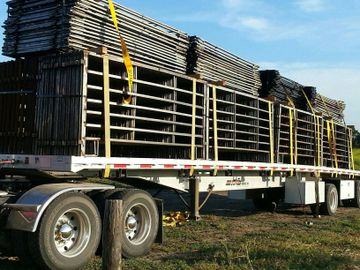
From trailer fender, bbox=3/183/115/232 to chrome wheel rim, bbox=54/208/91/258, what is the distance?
27cm

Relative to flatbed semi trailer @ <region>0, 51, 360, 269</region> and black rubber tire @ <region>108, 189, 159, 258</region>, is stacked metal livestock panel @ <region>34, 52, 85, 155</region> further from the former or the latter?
black rubber tire @ <region>108, 189, 159, 258</region>

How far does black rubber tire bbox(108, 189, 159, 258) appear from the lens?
647 cm

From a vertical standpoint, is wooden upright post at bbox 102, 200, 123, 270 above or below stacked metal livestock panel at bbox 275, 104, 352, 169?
below

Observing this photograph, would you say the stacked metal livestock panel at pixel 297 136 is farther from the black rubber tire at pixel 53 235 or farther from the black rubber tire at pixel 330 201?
the black rubber tire at pixel 53 235

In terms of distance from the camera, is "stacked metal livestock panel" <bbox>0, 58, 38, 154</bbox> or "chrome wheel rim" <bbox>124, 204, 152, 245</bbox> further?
"stacked metal livestock panel" <bbox>0, 58, 38, 154</bbox>

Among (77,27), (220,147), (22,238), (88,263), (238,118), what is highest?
(77,27)

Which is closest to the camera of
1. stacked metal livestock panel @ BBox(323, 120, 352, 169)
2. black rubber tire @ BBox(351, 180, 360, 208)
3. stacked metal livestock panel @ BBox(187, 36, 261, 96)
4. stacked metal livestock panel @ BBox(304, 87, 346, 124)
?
stacked metal livestock panel @ BBox(187, 36, 261, 96)

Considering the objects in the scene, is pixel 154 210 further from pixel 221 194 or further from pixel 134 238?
pixel 221 194

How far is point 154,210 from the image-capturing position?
22.9 ft

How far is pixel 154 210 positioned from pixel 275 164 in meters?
5.19

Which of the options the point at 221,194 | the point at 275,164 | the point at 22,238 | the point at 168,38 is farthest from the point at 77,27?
the point at 221,194

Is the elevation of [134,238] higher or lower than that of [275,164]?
lower

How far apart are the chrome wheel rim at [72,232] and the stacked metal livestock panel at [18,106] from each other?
1421 millimetres

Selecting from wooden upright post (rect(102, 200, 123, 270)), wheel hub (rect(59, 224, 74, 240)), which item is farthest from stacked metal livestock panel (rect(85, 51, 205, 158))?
wooden upright post (rect(102, 200, 123, 270))
